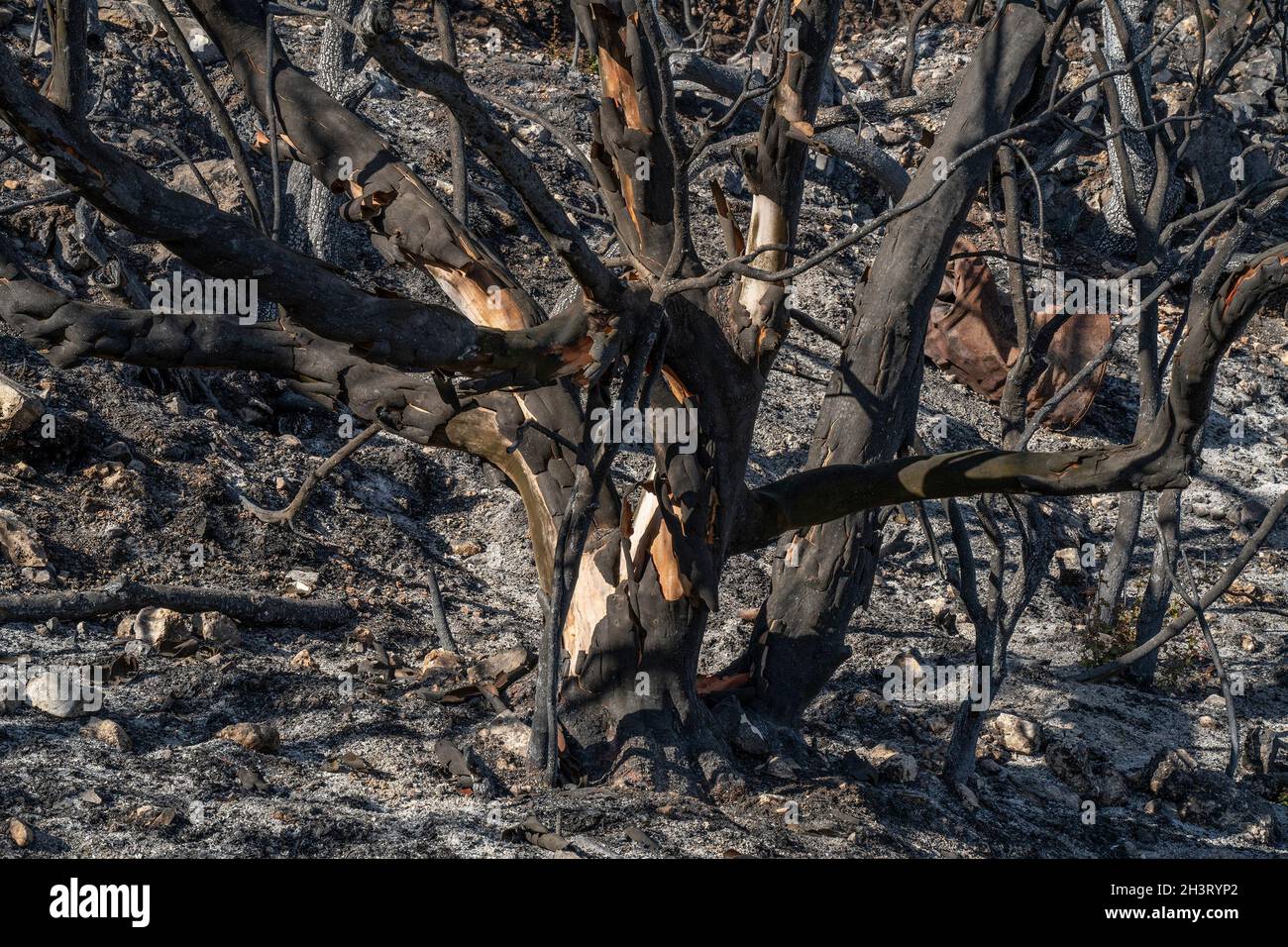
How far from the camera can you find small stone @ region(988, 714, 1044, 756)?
193 inches

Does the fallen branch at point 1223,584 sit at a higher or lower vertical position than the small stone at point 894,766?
higher

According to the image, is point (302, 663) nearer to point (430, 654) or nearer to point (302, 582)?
point (430, 654)

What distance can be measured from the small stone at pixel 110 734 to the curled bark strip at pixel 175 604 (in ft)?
2.99

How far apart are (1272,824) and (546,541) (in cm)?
298

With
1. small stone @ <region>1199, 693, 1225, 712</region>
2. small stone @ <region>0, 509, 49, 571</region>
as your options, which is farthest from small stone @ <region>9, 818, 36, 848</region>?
small stone @ <region>1199, 693, 1225, 712</region>

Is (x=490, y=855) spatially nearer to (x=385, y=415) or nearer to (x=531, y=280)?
(x=385, y=415)

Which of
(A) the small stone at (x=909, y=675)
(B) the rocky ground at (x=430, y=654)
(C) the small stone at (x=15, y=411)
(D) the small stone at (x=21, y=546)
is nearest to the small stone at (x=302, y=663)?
(B) the rocky ground at (x=430, y=654)

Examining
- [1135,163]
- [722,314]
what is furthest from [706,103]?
[722,314]

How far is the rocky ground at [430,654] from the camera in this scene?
124 inches

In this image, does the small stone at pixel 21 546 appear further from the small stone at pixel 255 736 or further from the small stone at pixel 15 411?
the small stone at pixel 255 736

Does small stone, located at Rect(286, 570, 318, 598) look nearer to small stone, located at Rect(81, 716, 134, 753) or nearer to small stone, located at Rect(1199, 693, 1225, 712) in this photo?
small stone, located at Rect(81, 716, 134, 753)

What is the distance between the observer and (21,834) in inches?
105

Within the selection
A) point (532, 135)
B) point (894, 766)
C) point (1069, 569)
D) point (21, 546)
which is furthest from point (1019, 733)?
point (532, 135)

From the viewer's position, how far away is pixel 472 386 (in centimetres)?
271
